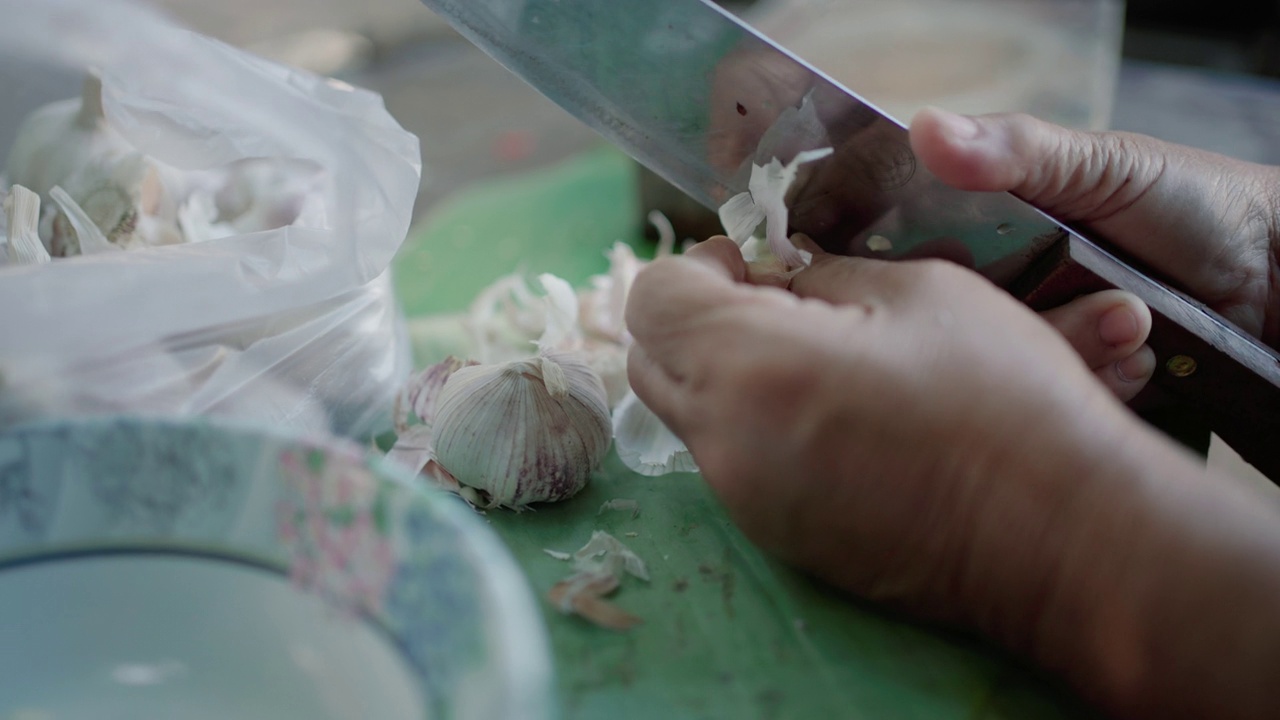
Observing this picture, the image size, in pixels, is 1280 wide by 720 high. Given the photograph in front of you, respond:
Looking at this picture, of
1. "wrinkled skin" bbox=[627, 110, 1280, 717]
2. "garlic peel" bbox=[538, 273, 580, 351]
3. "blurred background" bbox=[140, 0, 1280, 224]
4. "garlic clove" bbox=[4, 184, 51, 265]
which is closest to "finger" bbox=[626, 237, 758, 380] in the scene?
"wrinkled skin" bbox=[627, 110, 1280, 717]

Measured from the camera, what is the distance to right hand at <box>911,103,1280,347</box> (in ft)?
1.69

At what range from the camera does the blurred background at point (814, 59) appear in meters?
1.37

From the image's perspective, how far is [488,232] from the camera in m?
1.19

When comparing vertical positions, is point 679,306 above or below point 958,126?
below

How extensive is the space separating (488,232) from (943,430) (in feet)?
2.83

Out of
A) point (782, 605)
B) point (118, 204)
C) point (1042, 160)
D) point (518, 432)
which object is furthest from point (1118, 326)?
point (118, 204)

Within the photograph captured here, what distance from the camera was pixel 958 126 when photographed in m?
0.51

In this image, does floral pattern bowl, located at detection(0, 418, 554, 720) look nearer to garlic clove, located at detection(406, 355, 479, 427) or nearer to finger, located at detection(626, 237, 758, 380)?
finger, located at detection(626, 237, 758, 380)

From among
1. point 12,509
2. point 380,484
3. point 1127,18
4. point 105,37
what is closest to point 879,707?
point 380,484

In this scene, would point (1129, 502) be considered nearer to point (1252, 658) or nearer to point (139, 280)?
point (1252, 658)

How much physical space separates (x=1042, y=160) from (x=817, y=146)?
147mm

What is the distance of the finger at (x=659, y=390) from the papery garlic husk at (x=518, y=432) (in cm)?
8

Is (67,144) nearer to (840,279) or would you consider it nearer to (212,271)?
(212,271)

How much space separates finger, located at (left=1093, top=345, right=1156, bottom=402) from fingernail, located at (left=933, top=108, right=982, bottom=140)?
17 cm
